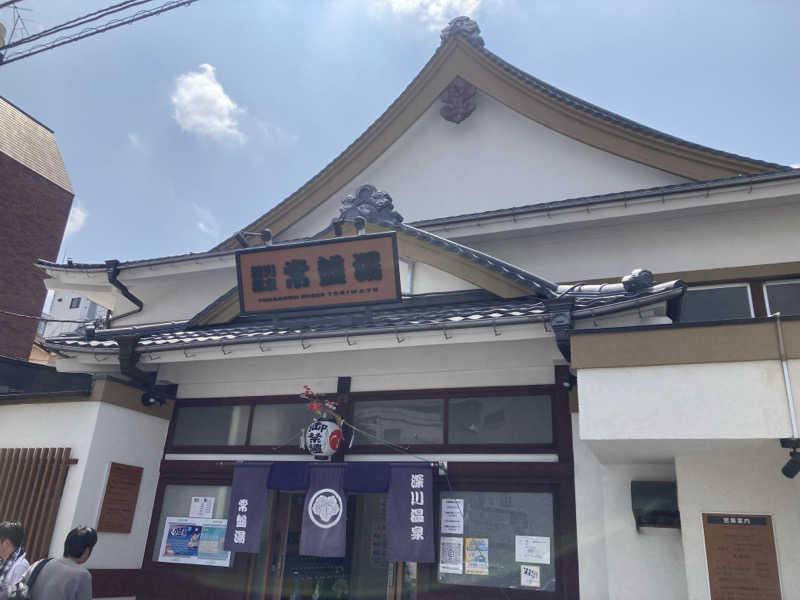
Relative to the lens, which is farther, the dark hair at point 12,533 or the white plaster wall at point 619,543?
the white plaster wall at point 619,543

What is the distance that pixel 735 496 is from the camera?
19.2 ft

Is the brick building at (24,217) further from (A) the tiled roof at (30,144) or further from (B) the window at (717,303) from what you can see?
(B) the window at (717,303)

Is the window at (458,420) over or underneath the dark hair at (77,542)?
over

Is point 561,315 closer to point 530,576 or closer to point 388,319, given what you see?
point 388,319

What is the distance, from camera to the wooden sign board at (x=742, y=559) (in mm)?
5609

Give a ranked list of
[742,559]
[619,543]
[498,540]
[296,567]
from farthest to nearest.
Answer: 1. [296,567]
2. [498,540]
3. [619,543]
4. [742,559]

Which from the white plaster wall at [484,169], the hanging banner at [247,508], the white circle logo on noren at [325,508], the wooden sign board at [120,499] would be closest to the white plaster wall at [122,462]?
the wooden sign board at [120,499]

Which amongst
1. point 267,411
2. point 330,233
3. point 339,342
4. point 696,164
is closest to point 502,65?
Answer: point 696,164

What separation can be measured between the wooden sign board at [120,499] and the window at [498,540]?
466 centimetres

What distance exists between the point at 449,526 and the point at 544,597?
1.32 meters

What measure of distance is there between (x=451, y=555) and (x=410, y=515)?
68 cm

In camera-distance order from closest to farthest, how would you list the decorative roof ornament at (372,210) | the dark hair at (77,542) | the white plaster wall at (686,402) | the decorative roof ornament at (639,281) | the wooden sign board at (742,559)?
the dark hair at (77,542)
the white plaster wall at (686,402)
the wooden sign board at (742,559)
the decorative roof ornament at (639,281)
the decorative roof ornament at (372,210)

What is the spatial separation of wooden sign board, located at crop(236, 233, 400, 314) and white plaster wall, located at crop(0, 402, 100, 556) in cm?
273

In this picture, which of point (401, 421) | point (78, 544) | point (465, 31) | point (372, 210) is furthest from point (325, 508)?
point (465, 31)
